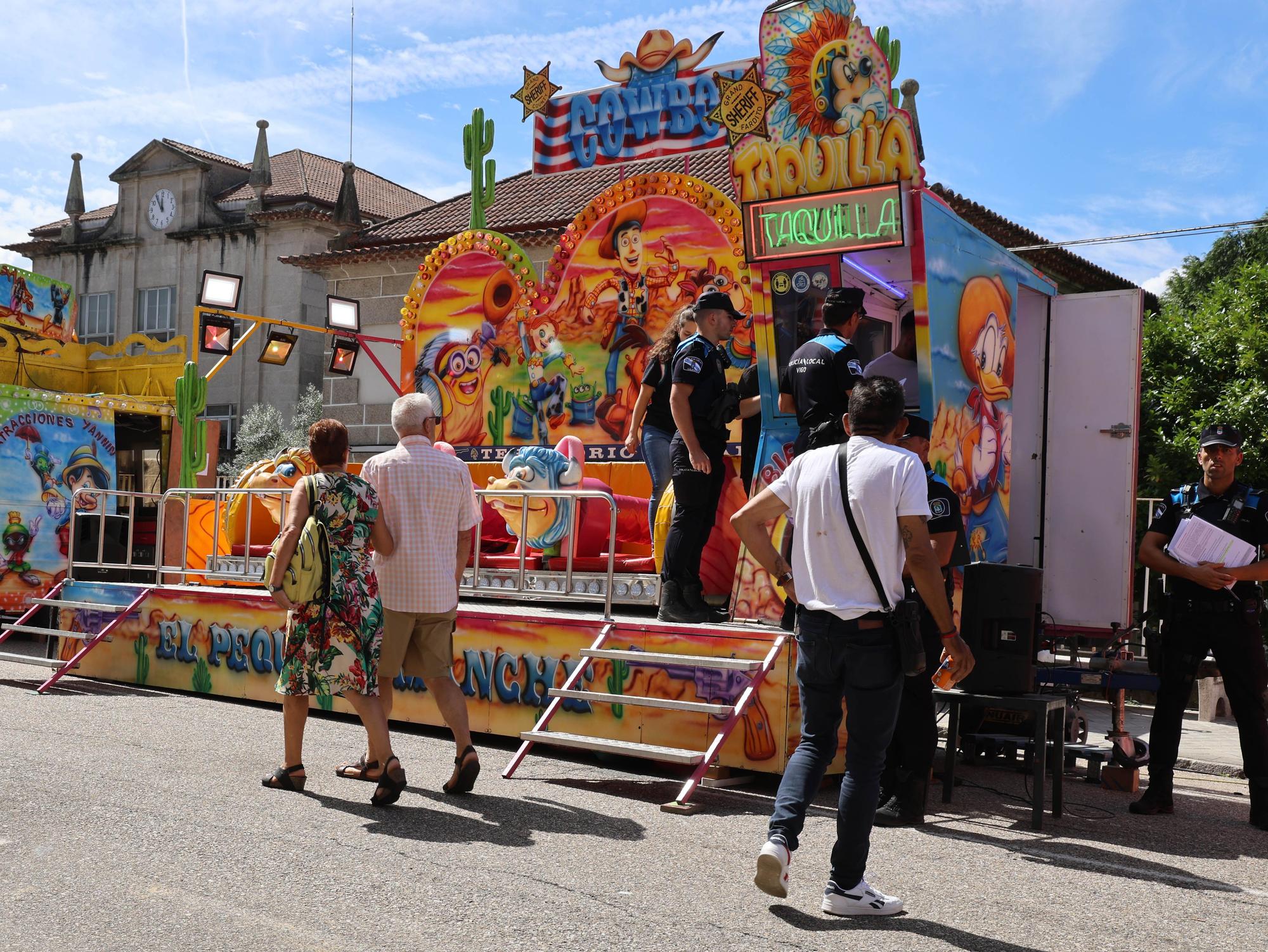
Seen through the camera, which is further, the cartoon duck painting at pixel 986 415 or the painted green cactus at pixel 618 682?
the cartoon duck painting at pixel 986 415

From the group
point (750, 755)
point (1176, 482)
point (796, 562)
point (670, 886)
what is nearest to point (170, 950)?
point (670, 886)

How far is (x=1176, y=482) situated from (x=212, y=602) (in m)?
13.7

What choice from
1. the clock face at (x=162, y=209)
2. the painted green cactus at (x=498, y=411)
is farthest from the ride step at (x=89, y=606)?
the clock face at (x=162, y=209)

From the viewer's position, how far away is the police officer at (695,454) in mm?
7246

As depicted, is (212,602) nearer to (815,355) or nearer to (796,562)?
(815,355)

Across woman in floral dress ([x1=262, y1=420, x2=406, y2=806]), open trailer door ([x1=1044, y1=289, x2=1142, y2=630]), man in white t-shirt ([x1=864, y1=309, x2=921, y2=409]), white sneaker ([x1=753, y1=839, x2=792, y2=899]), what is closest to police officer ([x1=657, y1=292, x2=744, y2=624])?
man in white t-shirt ([x1=864, y1=309, x2=921, y2=409])

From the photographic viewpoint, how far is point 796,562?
16.0 ft

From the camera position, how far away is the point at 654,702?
6.90 m

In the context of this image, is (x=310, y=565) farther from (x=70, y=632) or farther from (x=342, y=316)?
(x=342, y=316)

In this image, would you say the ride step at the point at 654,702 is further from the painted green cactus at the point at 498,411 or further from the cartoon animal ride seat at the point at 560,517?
the painted green cactus at the point at 498,411

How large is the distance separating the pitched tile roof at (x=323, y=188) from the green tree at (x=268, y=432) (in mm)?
6488

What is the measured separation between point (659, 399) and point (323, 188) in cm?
3347

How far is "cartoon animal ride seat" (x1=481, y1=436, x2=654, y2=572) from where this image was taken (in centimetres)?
929

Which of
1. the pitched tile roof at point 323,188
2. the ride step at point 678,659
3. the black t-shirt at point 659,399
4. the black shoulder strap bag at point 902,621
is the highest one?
the pitched tile roof at point 323,188
